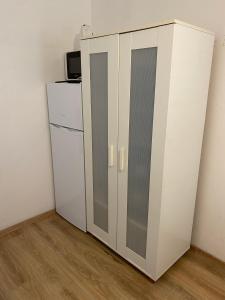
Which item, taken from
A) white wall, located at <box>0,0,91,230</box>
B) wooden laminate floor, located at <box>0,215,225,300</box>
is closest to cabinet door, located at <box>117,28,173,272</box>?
wooden laminate floor, located at <box>0,215,225,300</box>

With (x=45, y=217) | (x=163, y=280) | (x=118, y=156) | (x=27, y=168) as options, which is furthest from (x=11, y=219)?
(x=163, y=280)

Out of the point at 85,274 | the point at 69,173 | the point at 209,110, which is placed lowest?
the point at 85,274

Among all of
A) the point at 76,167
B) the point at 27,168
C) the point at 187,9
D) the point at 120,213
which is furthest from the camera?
the point at 27,168

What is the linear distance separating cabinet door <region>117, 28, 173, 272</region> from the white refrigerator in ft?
1.69

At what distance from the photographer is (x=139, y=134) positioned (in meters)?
1.62

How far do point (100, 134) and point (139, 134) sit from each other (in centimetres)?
42

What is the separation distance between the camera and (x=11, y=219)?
2.39m

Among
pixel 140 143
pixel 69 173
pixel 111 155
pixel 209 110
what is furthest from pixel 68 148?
pixel 209 110

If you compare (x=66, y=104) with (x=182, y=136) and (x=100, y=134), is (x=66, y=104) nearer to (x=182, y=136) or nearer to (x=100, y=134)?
(x=100, y=134)

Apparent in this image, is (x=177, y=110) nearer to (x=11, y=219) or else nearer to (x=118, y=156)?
(x=118, y=156)

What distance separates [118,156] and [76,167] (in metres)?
0.62

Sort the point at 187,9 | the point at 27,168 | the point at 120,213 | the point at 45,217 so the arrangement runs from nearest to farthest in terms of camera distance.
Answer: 1. the point at 187,9
2. the point at 120,213
3. the point at 27,168
4. the point at 45,217

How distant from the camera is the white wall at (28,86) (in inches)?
81.0

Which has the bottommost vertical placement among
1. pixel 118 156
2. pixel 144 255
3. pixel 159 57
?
pixel 144 255
